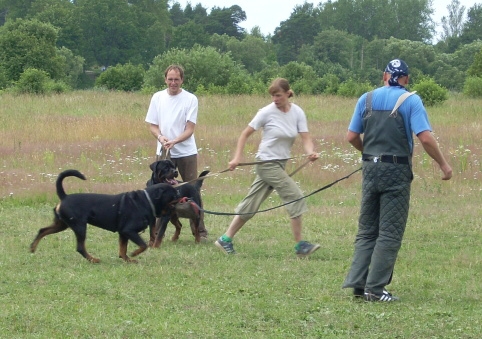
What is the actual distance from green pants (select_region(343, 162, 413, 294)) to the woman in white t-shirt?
5.46ft

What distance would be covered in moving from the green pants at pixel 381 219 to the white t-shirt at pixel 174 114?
3.22 meters

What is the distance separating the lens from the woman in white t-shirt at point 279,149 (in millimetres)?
8047

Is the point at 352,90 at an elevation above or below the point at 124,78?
above

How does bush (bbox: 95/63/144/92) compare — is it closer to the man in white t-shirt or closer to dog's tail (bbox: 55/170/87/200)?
the man in white t-shirt

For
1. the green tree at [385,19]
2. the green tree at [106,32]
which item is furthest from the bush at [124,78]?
the green tree at [385,19]

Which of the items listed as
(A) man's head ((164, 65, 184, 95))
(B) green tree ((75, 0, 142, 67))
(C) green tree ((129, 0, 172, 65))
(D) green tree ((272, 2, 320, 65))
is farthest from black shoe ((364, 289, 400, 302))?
(D) green tree ((272, 2, 320, 65))

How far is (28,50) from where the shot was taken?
5419 centimetres

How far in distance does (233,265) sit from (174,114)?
212 centimetres

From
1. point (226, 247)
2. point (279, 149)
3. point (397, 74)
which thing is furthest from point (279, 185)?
point (397, 74)

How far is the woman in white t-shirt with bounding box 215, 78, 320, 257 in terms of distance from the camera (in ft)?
26.4

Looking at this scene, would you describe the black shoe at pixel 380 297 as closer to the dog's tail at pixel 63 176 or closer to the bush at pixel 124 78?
the dog's tail at pixel 63 176

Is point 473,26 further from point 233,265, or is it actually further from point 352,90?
point 233,265

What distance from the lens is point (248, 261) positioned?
8.06 m

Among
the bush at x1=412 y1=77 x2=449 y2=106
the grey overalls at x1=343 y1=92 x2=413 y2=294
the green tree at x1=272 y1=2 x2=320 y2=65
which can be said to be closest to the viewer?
the grey overalls at x1=343 y1=92 x2=413 y2=294
